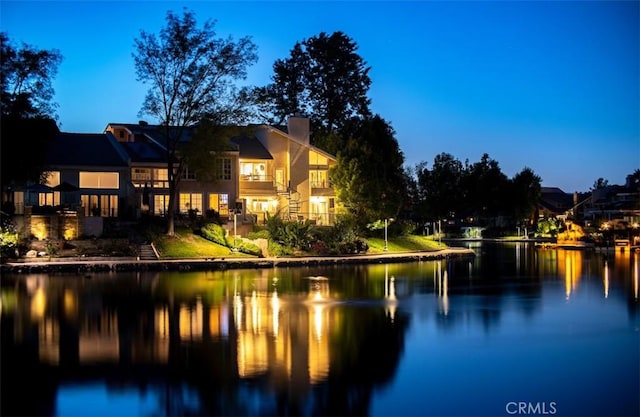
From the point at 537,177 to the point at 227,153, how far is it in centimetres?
6797

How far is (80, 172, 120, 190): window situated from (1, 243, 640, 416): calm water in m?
18.7

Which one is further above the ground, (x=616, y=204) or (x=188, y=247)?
(x=616, y=204)

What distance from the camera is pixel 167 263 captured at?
39.5 meters

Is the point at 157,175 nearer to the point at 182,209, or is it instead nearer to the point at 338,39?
the point at 182,209

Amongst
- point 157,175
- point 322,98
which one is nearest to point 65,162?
point 157,175

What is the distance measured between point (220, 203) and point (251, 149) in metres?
6.05

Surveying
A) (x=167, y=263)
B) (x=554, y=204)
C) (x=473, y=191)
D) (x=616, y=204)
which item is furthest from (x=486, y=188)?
(x=167, y=263)

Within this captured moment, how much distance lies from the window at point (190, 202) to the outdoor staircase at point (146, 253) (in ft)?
33.5

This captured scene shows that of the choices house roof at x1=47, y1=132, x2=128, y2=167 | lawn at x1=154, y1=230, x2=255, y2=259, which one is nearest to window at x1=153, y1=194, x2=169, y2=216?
house roof at x1=47, y1=132, x2=128, y2=167

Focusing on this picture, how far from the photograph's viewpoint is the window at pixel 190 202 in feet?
175

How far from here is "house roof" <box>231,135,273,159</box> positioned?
57.1m

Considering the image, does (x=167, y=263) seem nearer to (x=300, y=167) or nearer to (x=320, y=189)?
(x=300, y=167)

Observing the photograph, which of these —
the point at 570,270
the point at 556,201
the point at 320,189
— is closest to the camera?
the point at 570,270

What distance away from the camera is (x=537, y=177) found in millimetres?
110125
